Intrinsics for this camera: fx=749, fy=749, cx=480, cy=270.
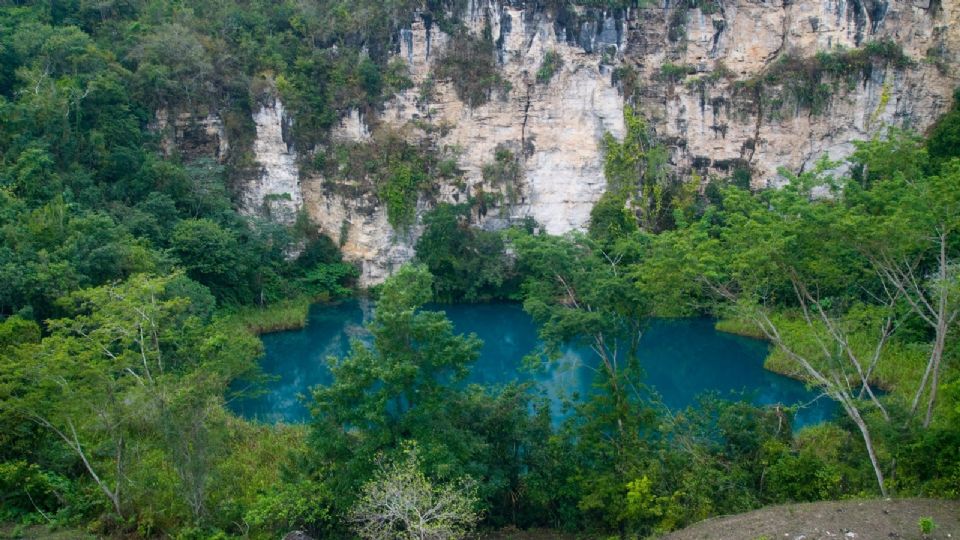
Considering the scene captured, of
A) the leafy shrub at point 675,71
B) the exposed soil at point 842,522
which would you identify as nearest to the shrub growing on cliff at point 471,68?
the leafy shrub at point 675,71

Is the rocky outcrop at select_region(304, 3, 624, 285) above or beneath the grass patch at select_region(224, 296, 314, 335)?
above

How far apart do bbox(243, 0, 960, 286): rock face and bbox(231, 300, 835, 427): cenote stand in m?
3.23

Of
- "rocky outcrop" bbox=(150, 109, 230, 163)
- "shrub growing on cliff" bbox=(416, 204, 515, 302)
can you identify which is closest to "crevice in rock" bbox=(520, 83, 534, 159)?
"shrub growing on cliff" bbox=(416, 204, 515, 302)

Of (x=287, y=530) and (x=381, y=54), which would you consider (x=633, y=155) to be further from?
(x=287, y=530)

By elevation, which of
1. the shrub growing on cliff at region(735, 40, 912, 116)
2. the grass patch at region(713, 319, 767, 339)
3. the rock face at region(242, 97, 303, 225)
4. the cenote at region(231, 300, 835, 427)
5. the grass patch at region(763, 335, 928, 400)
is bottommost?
the cenote at region(231, 300, 835, 427)

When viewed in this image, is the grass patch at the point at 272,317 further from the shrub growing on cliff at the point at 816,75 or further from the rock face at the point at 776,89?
the shrub growing on cliff at the point at 816,75

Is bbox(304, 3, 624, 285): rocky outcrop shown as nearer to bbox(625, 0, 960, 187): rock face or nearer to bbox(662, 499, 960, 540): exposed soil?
bbox(625, 0, 960, 187): rock face

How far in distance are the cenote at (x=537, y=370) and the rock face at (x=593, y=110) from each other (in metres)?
3.23

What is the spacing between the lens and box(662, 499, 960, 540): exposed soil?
21.1 ft

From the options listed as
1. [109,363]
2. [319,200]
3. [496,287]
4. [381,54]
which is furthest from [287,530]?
[381,54]


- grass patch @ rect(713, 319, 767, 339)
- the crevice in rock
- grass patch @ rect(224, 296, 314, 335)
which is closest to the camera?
grass patch @ rect(713, 319, 767, 339)

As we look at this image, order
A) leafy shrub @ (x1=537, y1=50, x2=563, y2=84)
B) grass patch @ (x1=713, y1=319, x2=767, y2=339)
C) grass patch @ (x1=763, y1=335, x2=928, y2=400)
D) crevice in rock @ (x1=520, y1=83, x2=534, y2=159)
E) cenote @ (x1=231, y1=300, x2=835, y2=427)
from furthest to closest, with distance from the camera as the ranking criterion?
crevice in rock @ (x1=520, y1=83, x2=534, y2=159), leafy shrub @ (x1=537, y1=50, x2=563, y2=84), grass patch @ (x1=713, y1=319, x2=767, y2=339), cenote @ (x1=231, y1=300, x2=835, y2=427), grass patch @ (x1=763, y1=335, x2=928, y2=400)

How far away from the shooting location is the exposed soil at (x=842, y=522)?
6.42m

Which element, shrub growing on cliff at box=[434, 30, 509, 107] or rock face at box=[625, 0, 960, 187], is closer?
rock face at box=[625, 0, 960, 187]
